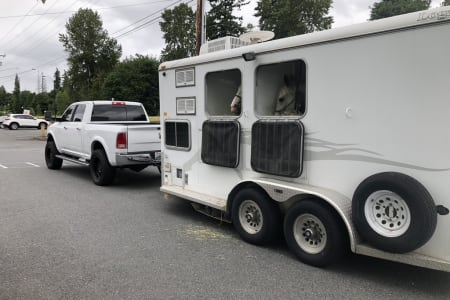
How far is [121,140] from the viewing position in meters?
8.18

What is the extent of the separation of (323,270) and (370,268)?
55cm

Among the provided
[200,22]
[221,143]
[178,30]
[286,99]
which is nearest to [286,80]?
[286,99]

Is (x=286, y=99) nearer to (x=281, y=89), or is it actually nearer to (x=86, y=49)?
(x=281, y=89)

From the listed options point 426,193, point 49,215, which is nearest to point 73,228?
point 49,215

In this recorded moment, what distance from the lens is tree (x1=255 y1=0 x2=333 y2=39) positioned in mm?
41844

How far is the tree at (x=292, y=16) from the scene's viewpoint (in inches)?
1647

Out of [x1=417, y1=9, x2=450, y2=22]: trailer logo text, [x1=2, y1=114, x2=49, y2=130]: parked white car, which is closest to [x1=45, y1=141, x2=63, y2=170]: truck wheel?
[x1=417, y1=9, x2=450, y2=22]: trailer logo text

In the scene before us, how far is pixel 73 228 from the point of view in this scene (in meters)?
5.69

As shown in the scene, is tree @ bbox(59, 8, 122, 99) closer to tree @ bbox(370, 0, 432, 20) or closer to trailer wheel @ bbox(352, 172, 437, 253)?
tree @ bbox(370, 0, 432, 20)

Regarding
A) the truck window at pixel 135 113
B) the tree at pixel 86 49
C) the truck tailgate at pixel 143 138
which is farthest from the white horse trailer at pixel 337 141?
the tree at pixel 86 49

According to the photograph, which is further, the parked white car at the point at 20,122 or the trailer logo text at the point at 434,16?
the parked white car at the point at 20,122

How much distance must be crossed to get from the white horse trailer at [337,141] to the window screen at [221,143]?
16 mm

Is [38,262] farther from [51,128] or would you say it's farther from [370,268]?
[51,128]

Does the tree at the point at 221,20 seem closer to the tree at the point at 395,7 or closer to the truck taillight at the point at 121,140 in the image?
the tree at the point at 395,7
